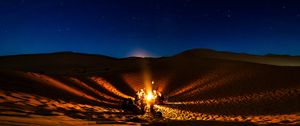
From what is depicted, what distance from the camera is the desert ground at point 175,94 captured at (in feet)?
34.3

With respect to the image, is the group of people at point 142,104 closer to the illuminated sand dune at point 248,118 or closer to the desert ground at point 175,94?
the desert ground at point 175,94

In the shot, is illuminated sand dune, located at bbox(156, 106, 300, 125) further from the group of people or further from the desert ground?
the group of people

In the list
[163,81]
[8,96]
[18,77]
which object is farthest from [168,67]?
[8,96]

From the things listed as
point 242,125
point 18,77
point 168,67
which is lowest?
point 242,125

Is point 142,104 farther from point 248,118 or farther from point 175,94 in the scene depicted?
point 175,94

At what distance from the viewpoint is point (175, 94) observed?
2341 cm

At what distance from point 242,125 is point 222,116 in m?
4.75

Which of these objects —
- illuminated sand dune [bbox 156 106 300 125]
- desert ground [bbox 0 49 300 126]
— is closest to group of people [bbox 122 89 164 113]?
desert ground [bbox 0 49 300 126]

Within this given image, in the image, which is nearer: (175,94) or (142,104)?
(142,104)

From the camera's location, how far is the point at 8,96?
35.2ft

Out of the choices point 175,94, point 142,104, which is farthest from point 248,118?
point 175,94

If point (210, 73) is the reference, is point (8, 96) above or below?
below

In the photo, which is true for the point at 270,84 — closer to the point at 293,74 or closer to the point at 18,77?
the point at 293,74

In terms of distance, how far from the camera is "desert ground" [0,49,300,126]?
10461 mm
